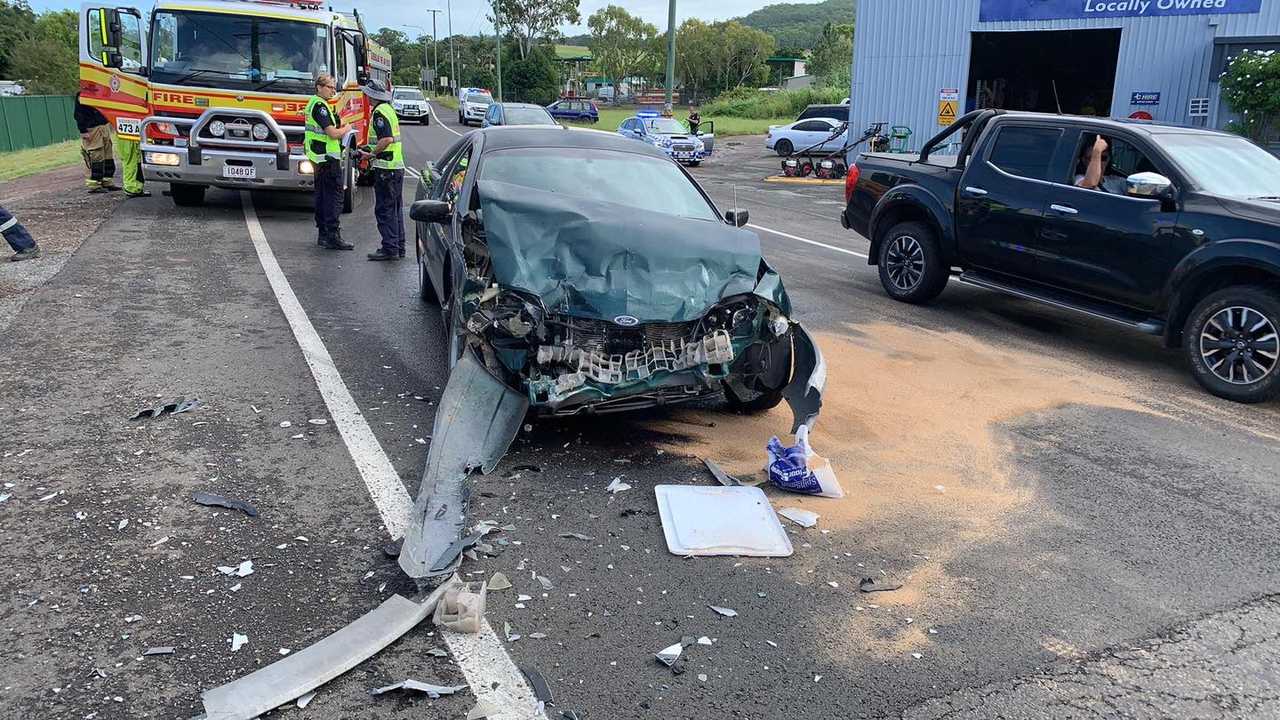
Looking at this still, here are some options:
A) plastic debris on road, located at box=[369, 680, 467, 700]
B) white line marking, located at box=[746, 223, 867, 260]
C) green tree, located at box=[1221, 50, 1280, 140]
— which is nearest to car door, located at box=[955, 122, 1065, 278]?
white line marking, located at box=[746, 223, 867, 260]

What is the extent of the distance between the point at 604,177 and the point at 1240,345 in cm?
458

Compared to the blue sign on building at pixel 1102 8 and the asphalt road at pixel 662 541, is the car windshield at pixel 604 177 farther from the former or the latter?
the blue sign on building at pixel 1102 8

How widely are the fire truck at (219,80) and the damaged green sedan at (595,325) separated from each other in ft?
25.3

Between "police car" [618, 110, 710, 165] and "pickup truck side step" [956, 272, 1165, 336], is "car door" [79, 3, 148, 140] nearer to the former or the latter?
"pickup truck side step" [956, 272, 1165, 336]

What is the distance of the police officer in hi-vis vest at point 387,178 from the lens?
10.4 meters

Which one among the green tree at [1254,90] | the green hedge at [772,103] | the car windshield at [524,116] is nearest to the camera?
the green tree at [1254,90]

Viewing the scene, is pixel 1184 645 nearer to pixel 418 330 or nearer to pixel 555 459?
pixel 555 459

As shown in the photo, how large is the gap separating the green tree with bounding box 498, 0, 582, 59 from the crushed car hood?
84588mm

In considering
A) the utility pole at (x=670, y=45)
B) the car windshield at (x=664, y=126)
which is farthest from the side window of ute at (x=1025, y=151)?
the utility pole at (x=670, y=45)

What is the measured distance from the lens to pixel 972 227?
8734 mm

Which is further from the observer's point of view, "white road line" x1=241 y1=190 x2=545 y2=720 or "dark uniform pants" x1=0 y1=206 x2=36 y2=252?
"dark uniform pants" x1=0 y1=206 x2=36 y2=252

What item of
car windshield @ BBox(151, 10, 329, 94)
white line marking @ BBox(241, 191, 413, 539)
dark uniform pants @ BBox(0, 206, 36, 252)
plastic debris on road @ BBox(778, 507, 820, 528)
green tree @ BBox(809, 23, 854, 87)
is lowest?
plastic debris on road @ BBox(778, 507, 820, 528)

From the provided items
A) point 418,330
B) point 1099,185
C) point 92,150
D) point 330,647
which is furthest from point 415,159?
point 330,647

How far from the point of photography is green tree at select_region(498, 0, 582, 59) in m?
86.6
